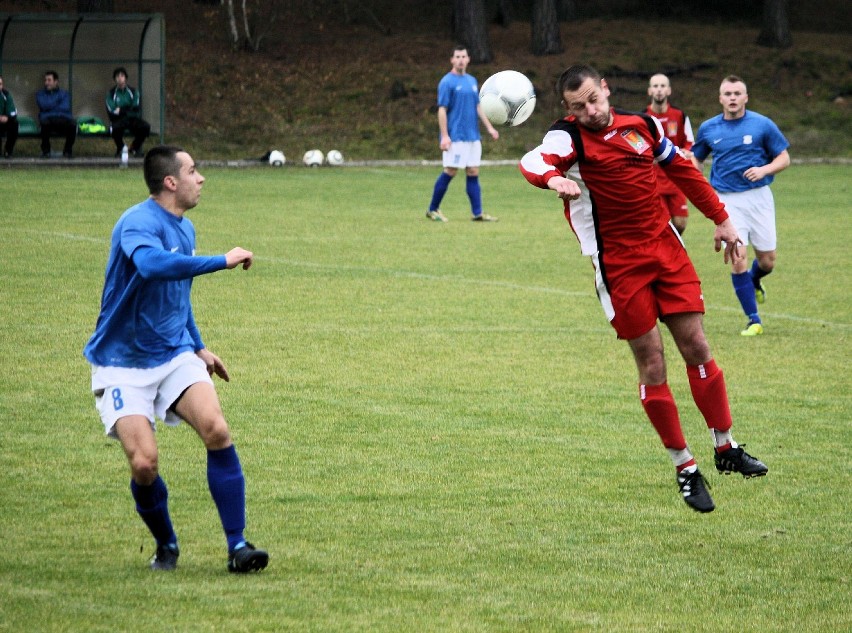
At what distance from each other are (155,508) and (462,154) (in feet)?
50.4

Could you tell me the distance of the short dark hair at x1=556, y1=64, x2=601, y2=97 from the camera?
20.9 feet

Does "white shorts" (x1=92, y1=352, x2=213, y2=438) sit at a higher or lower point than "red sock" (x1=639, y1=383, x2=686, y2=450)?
higher

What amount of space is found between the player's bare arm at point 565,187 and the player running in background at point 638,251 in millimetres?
340

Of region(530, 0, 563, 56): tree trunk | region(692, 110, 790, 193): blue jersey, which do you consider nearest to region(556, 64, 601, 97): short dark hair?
region(692, 110, 790, 193): blue jersey

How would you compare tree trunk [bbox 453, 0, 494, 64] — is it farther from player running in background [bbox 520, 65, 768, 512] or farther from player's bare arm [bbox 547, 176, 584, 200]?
player's bare arm [bbox 547, 176, 584, 200]

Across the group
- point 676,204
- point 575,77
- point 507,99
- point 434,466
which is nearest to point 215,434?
point 434,466

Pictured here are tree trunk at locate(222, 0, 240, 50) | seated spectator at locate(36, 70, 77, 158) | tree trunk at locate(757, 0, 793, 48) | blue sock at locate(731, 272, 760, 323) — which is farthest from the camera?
tree trunk at locate(757, 0, 793, 48)

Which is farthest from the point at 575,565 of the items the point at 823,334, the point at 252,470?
the point at 823,334

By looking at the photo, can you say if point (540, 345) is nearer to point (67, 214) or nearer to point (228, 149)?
point (67, 214)

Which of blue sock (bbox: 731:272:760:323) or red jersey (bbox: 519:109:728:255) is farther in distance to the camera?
blue sock (bbox: 731:272:760:323)

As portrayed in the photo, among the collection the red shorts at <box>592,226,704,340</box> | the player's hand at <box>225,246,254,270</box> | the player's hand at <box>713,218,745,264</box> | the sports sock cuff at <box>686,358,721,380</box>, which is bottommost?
the sports sock cuff at <box>686,358,721,380</box>

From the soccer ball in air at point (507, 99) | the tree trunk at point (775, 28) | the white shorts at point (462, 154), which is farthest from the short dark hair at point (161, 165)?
the tree trunk at point (775, 28)

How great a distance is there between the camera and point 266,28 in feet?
134

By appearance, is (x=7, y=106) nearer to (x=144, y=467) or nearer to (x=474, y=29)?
(x=474, y=29)
